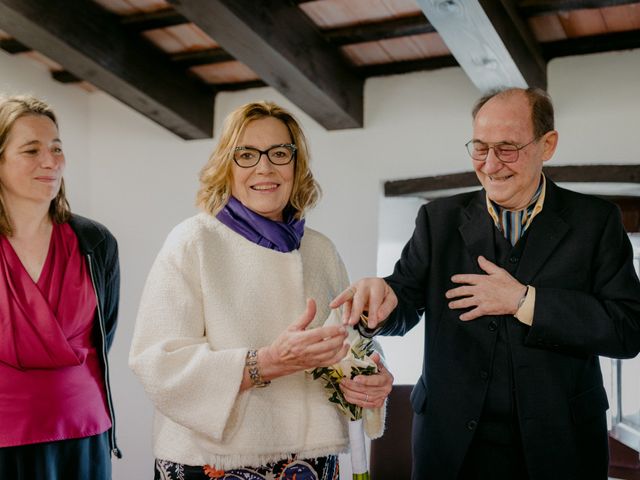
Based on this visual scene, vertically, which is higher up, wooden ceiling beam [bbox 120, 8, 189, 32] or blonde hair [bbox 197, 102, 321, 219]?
wooden ceiling beam [bbox 120, 8, 189, 32]

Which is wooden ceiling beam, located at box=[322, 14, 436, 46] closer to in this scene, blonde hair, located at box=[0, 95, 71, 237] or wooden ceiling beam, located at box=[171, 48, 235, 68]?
wooden ceiling beam, located at box=[171, 48, 235, 68]

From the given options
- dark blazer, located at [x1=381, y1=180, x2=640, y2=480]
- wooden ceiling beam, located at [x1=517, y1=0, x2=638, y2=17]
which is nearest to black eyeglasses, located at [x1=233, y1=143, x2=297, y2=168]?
dark blazer, located at [x1=381, y1=180, x2=640, y2=480]

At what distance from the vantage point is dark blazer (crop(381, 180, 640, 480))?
6.42 feet

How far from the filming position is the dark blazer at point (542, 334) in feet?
6.42

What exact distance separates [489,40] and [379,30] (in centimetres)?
75

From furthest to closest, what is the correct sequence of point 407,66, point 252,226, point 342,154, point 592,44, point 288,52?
point 342,154 → point 407,66 → point 592,44 → point 288,52 → point 252,226

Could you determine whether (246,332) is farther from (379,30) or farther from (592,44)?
(592,44)

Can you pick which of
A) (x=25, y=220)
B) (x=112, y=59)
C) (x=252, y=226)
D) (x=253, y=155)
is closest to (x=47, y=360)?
(x=25, y=220)

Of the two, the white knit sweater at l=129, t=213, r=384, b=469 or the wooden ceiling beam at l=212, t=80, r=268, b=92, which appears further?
the wooden ceiling beam at l=212, t=80, r=268, b=92

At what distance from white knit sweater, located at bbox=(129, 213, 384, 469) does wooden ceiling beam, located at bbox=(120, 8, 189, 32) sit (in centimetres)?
216

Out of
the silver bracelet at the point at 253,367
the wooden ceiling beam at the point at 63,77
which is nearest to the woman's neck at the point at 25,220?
the silver bracelet at the point at 253,367

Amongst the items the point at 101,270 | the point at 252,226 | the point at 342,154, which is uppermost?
the point at 342,154

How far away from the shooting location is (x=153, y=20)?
13.2 ft

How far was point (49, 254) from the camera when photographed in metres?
2.54
